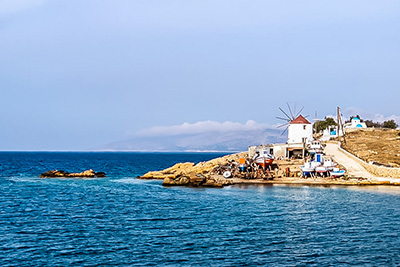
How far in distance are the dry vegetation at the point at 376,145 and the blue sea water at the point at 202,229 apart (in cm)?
2874

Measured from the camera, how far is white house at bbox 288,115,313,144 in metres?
101

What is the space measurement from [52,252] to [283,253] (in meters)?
14.4

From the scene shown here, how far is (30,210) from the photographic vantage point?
4628 cm

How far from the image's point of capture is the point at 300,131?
10106cm

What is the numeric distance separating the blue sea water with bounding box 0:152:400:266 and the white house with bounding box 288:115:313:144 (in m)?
39.7

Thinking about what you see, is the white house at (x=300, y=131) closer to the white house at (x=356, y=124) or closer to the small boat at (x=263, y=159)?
the small boat at (x=263, y=159)

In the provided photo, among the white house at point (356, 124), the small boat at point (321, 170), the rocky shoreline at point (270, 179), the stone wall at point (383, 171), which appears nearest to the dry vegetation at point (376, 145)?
the stone wall at point (383, 171)

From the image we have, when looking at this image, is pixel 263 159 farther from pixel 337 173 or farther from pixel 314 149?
pixel 314 149

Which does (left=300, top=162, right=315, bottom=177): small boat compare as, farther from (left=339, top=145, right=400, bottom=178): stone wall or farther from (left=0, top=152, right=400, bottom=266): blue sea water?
(left=0, top=152, right=400, bottom=266): blue sea water

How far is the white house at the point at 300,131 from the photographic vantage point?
331 feet

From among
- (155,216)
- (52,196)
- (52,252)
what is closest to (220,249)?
(52,252)

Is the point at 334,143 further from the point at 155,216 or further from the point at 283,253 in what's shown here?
the point at 283,253

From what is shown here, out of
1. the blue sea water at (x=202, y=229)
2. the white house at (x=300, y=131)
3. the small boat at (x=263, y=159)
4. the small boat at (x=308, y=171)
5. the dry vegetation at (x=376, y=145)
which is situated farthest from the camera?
the white house at (x=300, y=131)

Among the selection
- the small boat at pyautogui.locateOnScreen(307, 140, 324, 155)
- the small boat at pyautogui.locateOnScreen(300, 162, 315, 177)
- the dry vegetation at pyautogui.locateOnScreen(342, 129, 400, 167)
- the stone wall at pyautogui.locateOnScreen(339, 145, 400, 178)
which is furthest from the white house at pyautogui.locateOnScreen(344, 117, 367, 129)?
the small boat at pyautogui.locateOnScreen(300, 162, 315, 177)
